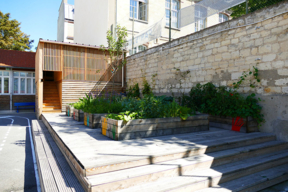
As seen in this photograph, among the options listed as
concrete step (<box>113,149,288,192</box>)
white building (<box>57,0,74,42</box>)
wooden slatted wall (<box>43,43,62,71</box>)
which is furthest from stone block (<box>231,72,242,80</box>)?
white building (<box>57,0,74,42</box>)

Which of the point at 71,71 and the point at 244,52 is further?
the point at 71,71

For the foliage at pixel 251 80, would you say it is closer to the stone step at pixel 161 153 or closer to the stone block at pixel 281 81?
the stone block at pixel 281 81

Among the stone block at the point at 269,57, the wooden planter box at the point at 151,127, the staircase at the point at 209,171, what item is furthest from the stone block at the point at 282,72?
the wooden planter box at the point at 151,127

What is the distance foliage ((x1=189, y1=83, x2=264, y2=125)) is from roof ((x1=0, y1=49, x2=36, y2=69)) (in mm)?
15207

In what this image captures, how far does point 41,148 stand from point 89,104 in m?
2.42

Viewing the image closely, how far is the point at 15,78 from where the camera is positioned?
55.5 ft

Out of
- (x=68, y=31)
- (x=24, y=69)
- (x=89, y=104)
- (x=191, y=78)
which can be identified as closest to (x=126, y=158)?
(x=89, y=104)

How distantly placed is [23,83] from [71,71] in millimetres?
8828

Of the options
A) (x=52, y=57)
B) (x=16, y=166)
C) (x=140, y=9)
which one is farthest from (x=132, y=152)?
(x=140, y=9)

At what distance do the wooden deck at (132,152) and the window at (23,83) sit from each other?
15041mm

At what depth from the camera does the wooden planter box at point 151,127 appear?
4.26 metres

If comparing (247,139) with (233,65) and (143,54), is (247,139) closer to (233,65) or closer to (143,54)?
(233,65)

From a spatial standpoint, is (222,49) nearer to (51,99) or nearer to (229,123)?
(229,123)

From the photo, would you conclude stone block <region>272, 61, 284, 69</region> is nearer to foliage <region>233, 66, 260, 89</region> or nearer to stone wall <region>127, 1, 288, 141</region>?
stone wall <region>127, 1, 288, 141</region>
